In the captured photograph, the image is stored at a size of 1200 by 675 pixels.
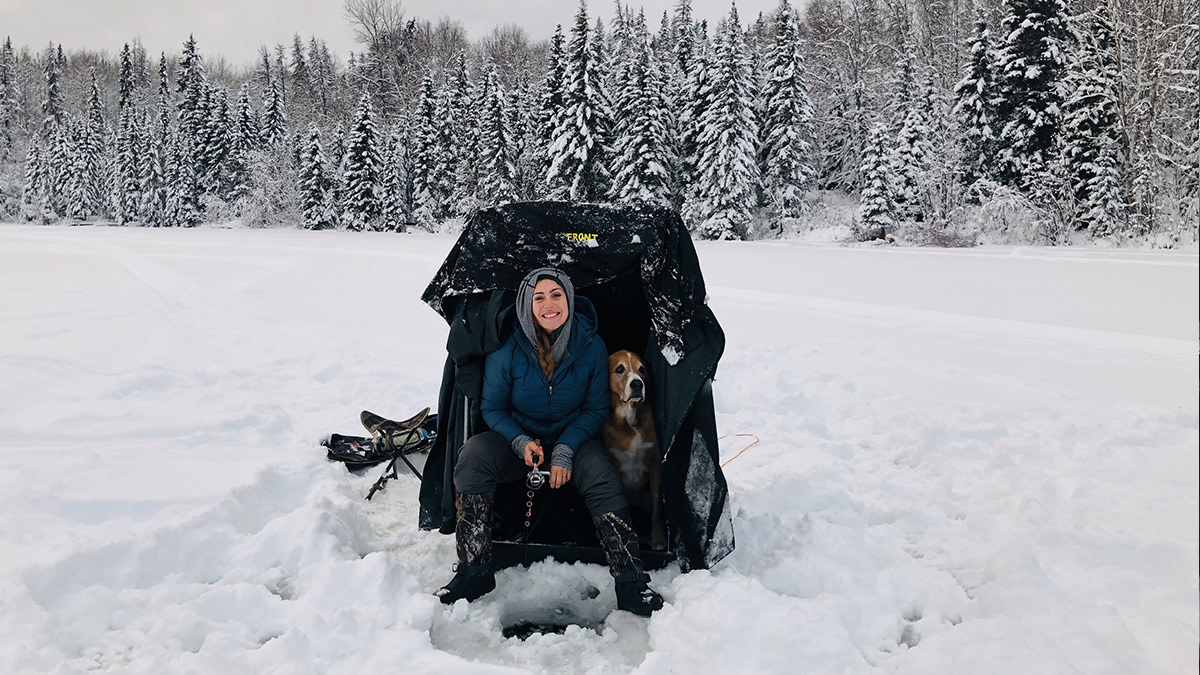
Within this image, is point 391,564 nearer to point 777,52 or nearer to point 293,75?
point 777,52

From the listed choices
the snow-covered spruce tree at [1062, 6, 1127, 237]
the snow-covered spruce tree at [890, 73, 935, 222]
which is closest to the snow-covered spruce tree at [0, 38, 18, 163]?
the snow-covered spruce tree at [890, 73, 935, 222]

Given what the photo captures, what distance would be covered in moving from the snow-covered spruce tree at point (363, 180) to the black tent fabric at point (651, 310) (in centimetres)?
3699

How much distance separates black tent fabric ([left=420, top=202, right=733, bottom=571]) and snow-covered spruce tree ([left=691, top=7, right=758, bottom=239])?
27.0m

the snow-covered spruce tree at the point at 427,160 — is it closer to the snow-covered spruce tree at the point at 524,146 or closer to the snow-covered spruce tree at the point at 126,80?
the snow-covered spruce tree at the point at 524,146

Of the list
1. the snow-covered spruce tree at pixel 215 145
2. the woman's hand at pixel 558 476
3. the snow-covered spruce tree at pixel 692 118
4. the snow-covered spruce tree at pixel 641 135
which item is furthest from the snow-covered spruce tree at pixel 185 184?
the woman's hand at pixel 558 476

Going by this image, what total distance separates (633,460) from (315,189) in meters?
39.9

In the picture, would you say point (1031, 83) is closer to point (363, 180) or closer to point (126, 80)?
point (363, 180)

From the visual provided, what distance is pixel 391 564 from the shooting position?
124 inches

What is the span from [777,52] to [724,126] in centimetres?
443

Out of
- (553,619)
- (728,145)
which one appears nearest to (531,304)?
(553,619)

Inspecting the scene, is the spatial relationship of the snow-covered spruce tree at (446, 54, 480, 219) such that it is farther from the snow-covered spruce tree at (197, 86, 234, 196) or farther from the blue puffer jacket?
the blue puffer jacket

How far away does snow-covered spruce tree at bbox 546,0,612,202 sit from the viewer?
29.6 meters

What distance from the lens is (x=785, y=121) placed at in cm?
3123

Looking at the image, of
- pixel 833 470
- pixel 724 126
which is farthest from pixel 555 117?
pixel 833 470
